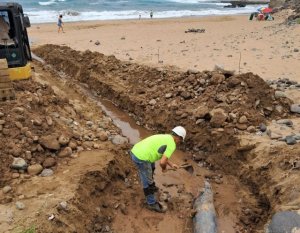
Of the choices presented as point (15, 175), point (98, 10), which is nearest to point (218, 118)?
point (15, 175)

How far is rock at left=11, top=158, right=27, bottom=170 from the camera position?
7234 millimetres

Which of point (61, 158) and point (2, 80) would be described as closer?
point (61, 158)

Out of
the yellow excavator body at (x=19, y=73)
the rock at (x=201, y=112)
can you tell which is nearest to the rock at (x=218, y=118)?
the rock at (x=201, y=112)

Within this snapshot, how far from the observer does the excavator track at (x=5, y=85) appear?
28.5 feet

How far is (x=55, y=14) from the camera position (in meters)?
40.3

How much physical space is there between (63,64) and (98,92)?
362 centimetres

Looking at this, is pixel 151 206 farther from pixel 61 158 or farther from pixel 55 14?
pixel 55 14

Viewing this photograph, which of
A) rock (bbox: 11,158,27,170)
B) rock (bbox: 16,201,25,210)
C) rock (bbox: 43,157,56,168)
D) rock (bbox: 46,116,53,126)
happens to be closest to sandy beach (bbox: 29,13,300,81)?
rock (bbox: 46,116,53,126)

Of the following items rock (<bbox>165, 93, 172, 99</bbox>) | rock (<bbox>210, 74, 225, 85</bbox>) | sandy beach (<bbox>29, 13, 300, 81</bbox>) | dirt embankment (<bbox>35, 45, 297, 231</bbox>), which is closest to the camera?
dirt embankment (<bbox>35, 45, 297, 231</bbox>)

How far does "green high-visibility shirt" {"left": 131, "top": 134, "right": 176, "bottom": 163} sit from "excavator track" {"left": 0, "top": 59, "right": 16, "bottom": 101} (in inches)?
159

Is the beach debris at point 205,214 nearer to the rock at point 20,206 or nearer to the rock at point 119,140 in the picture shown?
the rock at point 119,140

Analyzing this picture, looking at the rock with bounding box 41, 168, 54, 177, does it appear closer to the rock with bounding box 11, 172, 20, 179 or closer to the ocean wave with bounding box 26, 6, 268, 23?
the rock with bounding box 11, 172, 20, 179

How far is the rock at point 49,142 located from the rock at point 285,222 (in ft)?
15.2

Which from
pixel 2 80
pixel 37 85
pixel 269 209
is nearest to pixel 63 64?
pixel 37 85
